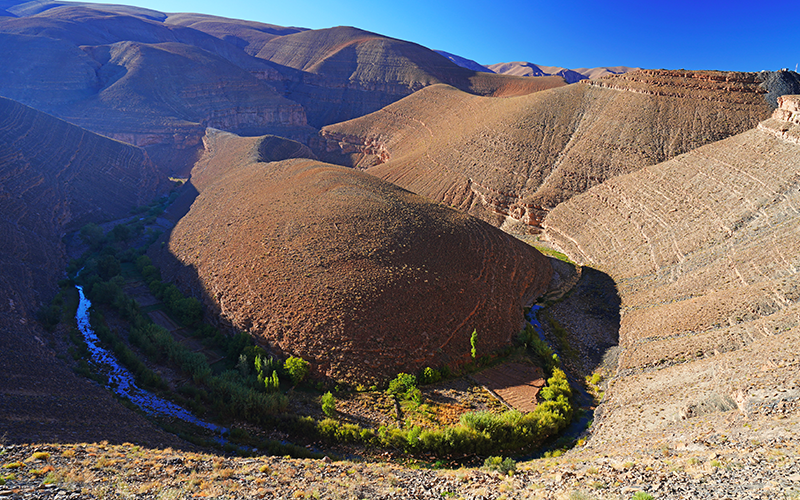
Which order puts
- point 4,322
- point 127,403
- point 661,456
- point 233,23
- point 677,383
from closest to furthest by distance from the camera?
point 661,456 < point 677,383 < point 127,403 < point 4,322 < point 233,23

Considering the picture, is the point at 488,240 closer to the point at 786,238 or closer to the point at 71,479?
the point at 786,238

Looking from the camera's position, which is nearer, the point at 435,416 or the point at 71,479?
the point at 71,479

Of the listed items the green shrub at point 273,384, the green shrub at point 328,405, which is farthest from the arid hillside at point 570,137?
the green shrub at point 273,384

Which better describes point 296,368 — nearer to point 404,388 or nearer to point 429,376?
point 404,388

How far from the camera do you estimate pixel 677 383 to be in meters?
22.4

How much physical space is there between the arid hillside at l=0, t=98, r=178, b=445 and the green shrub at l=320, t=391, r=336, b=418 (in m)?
7.72

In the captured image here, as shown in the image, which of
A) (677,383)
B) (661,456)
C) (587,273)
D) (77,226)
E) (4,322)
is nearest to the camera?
(661,456)

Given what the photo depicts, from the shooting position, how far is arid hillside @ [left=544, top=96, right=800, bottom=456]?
19594 millimetres

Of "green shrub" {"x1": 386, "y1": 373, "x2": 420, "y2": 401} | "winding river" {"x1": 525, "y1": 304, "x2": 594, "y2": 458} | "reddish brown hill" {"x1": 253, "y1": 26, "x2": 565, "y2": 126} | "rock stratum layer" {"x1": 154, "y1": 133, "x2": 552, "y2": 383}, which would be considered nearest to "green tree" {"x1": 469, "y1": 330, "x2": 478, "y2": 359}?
"rock stratum layer" {"x1": 154, "y1": 133, "x2": 552, "y2": 383}

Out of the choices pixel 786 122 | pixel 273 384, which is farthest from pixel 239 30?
pixel 273 384

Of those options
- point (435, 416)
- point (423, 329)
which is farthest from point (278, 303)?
point (435, 416)

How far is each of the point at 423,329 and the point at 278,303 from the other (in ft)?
32.4

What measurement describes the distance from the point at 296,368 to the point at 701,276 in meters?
28.5

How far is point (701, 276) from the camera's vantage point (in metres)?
30.9
